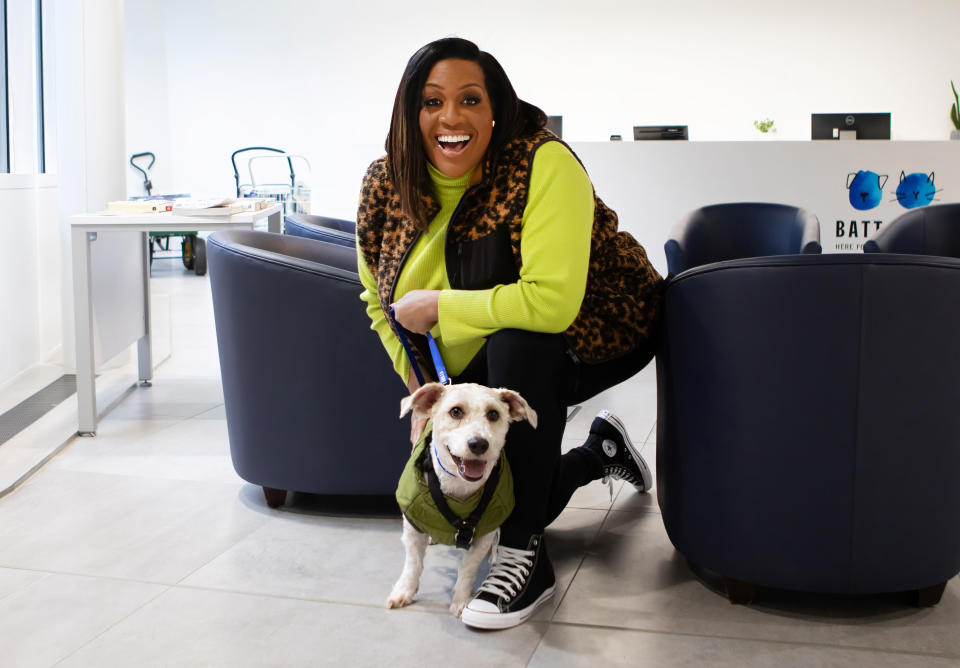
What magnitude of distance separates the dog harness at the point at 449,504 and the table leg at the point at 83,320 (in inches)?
63.0

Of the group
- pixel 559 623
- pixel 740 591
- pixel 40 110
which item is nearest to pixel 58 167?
pixel 40 110

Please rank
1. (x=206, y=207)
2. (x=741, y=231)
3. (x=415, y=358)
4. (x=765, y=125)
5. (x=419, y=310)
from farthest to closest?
(x=765, y=125) → (x=741, y=231) → (x=206, y=207) → (x=415, y=358) → (x=419, y=310)

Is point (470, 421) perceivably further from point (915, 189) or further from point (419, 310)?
point (915, 189)

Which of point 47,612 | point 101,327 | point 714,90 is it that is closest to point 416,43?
point 714,90

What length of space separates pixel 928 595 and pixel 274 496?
1.45 metres

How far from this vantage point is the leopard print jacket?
5.70 feet

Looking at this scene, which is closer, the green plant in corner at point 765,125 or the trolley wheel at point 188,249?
the green plant in corner at point 765,125

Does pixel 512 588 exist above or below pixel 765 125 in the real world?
below

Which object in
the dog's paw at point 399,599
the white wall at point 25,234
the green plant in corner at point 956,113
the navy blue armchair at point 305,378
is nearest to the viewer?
the dog's paw at point 399,599

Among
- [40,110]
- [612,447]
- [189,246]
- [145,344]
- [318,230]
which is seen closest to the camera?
[612,447]

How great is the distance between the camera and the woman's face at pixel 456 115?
5.66 ft

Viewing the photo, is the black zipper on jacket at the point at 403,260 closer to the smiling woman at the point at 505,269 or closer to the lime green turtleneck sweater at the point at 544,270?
the smiling woman at the point at 505,269

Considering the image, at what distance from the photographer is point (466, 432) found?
1517 mm

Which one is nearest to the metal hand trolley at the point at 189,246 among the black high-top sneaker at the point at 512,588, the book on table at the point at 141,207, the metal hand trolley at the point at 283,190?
the metal hand trolley at the point at 283,190
